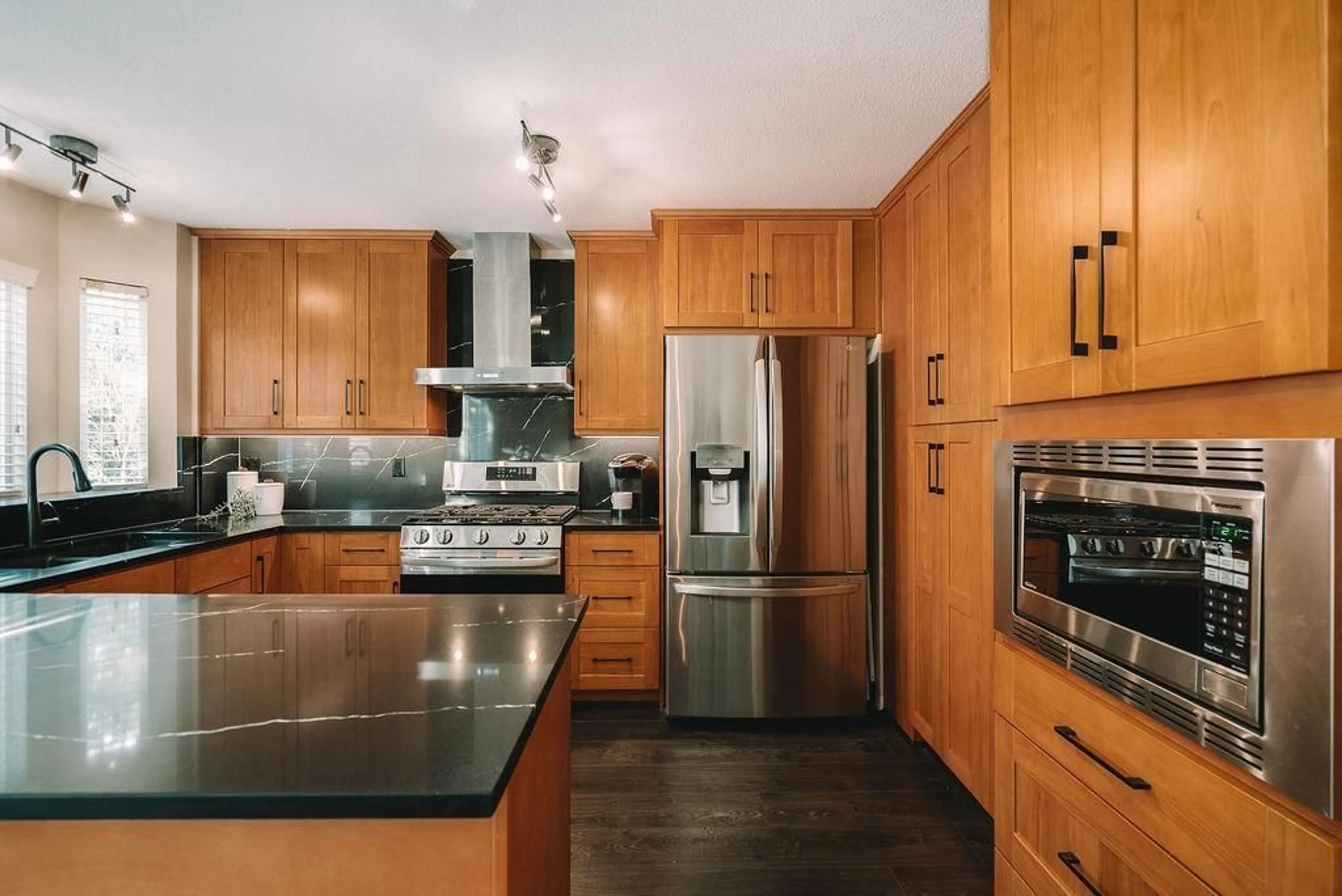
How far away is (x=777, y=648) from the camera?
2855 mm

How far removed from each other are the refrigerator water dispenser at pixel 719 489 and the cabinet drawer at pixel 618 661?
67 cm

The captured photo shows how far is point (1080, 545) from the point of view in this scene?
1123 millimetres

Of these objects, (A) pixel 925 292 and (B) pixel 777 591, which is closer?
(A) pixel 925 292

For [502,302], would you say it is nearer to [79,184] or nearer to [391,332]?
[391,332]

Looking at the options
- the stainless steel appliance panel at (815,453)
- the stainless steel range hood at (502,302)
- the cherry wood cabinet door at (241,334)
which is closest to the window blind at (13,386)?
the cherry wood cabinet door at (241,334)

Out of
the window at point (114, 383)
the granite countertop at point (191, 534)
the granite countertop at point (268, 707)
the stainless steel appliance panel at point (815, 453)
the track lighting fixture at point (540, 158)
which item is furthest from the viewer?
the window at point (114, 383)

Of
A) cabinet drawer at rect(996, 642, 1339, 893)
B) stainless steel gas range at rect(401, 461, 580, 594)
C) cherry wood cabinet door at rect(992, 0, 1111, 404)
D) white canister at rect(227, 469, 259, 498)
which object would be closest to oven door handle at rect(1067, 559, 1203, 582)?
cabinet drawer at rect(996, 642, 1339, 893)

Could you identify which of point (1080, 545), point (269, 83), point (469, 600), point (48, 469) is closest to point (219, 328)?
point (48, 469)

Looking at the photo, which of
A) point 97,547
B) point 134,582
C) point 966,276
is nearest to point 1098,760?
point 966,276

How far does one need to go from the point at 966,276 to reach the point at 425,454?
3027 mm

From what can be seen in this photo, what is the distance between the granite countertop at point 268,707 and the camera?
0.67 meters

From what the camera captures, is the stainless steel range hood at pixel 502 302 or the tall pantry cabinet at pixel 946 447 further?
A: the stainless steel range hood at pixel 502 302

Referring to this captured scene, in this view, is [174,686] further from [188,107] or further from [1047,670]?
[188,107]

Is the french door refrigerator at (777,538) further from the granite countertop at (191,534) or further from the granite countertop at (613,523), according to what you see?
the granite countertop at (191,534)
